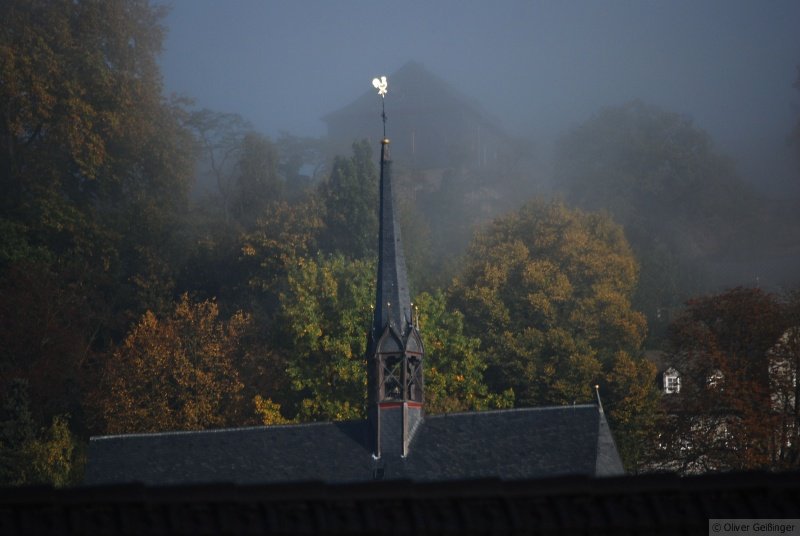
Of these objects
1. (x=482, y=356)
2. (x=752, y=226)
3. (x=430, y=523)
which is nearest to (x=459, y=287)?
(x=482, y=356)

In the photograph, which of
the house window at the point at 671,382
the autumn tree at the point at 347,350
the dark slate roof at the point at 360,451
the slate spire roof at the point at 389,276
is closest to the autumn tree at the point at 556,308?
the house window at the point at 671,382

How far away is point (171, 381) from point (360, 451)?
22.1 m

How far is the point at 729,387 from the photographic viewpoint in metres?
54.9

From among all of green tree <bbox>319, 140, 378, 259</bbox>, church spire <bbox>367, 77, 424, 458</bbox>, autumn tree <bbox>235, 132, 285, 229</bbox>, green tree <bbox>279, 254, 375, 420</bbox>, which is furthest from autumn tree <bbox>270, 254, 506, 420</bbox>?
autumn tree <bbox>235, 132, 285, 229</bbox>

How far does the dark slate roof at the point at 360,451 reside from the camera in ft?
141

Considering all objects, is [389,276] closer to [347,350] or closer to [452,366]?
[347,350]

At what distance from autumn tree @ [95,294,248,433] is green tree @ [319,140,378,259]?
56.9 feet

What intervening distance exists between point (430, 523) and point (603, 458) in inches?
1368

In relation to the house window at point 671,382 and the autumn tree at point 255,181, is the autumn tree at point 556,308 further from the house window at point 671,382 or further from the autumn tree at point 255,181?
the autumn tree at point 255,181

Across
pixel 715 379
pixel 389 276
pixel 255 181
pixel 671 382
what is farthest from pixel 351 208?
pixel 389 276

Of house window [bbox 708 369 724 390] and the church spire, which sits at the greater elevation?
the church spire

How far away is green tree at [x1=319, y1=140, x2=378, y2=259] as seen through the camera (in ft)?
271

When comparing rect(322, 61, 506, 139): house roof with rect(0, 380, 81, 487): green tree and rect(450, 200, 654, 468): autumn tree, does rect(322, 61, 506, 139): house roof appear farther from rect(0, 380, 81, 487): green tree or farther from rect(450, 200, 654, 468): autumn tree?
rect(0, 380, 81, 487): green tree

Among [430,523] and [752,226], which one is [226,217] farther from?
[430,523]
